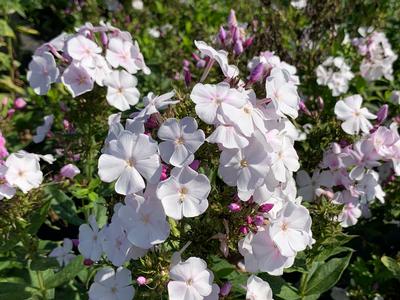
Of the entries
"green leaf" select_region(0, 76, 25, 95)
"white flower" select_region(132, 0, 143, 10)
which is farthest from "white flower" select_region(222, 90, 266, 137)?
"white flower" select_region(132, 0, 143, 10)

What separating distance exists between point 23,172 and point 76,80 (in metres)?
0.43

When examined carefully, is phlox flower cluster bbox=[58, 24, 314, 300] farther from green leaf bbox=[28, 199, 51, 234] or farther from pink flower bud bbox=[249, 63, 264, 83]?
green leaf bbox=[28, 199, 51, 234]

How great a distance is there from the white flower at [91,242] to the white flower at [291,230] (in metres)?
0.55

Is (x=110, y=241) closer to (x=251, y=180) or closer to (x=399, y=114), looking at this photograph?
(x=251, y=180)

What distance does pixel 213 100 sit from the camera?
1430mm

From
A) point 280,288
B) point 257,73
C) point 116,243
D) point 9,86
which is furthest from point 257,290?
point 9,86

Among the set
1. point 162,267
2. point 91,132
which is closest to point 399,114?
point 91,132

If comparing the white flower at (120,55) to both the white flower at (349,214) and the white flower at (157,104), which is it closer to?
the white flower at (157,104)

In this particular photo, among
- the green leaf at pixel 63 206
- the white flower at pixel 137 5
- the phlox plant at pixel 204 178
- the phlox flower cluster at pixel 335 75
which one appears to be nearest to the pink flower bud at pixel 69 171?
the phlox plant at pixel 204 178

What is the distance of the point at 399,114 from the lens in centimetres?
275

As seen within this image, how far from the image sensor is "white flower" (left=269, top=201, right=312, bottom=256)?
4.85 feet

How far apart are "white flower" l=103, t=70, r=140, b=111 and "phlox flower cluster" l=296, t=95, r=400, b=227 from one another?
78 centimetres

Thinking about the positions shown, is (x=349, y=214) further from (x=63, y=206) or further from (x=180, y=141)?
(x=63, y=206)

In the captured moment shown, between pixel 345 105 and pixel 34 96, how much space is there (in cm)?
207
